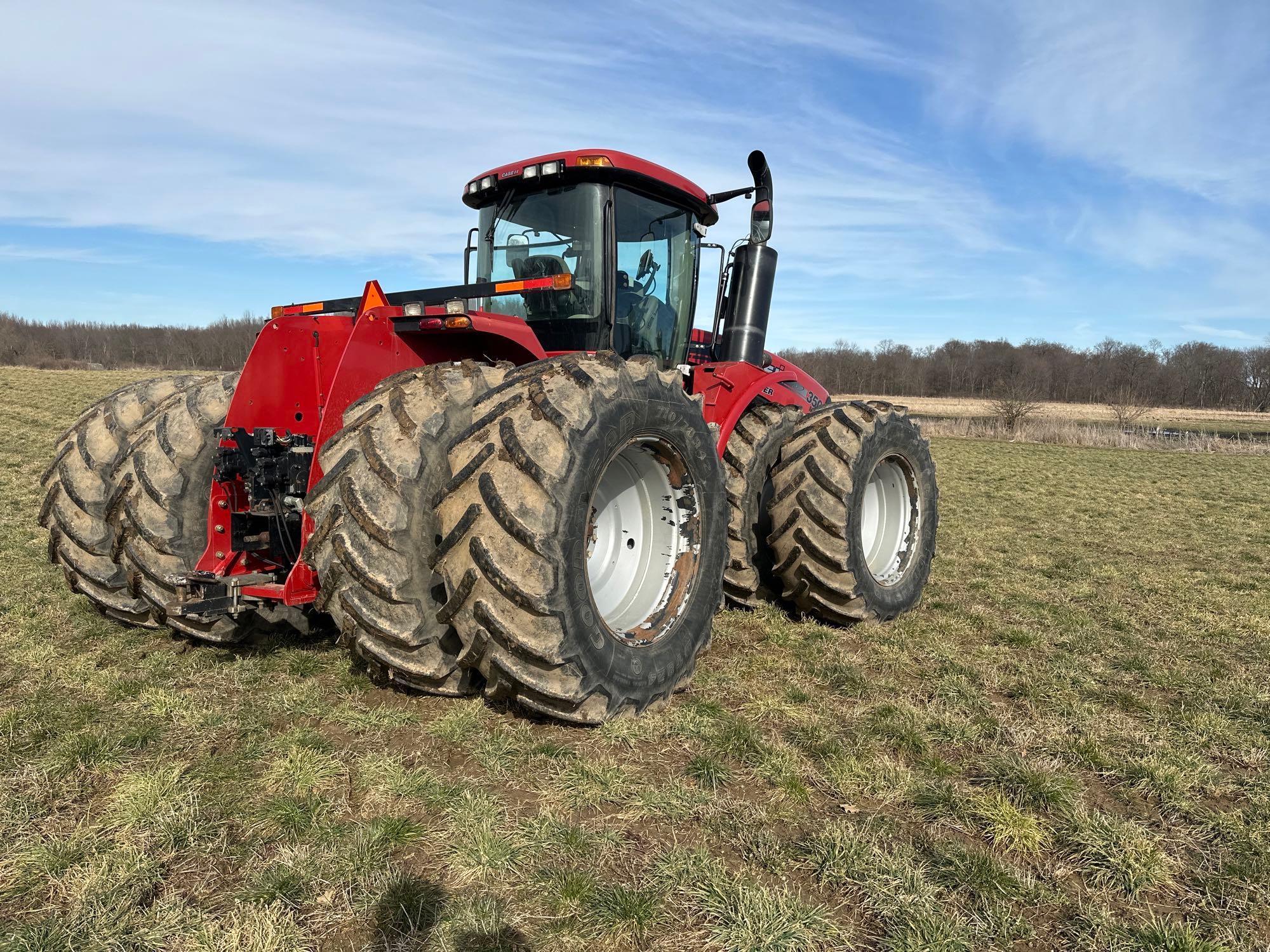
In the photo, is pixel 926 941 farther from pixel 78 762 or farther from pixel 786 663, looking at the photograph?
pixel 78 762

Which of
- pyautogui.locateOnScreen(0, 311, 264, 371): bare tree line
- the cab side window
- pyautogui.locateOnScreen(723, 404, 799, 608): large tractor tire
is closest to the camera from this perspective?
the cab side window

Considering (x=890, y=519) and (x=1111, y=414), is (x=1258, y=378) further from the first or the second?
(x=890, y=519)

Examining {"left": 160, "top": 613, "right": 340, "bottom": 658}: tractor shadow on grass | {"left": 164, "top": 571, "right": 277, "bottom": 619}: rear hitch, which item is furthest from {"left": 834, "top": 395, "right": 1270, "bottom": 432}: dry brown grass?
{"left": 164, "top": 571, "right": 277, "bottom": 619}: rear hitch

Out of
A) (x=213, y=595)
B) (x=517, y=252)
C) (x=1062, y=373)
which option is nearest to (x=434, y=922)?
(x=213, y=595)

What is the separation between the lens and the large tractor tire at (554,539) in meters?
3.06

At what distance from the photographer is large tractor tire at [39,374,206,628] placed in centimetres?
421

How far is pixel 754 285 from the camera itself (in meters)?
5.88

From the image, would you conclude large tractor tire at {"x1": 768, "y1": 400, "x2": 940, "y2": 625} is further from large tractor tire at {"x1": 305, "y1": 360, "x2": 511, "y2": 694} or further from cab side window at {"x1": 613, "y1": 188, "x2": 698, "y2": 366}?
large tractor tire at {"x1": 305, "y1": 360, "x2": 511, "y2": 694}

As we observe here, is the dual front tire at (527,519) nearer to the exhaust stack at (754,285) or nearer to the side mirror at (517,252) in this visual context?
the exhaust stack at (754,285)

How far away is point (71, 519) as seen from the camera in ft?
13.9

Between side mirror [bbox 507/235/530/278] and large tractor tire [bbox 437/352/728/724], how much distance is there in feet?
4.94

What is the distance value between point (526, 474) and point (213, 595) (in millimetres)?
1589

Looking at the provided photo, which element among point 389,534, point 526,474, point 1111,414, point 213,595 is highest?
point 1111,414

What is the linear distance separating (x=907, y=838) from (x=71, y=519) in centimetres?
Result: 439
